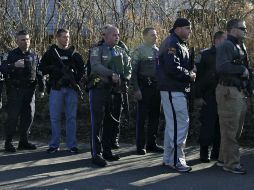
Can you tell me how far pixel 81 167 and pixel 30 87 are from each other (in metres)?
1.99

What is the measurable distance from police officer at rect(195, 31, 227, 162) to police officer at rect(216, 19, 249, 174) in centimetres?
46

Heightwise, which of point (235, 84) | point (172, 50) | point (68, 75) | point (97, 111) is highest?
point (172, 50)

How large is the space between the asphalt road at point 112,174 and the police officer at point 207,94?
36 cm

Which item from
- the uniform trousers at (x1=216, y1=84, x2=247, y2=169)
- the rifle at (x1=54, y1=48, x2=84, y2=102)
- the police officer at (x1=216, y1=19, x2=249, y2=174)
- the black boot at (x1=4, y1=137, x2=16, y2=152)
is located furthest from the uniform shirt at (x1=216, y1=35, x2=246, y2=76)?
the black boot at (x1=4, y1=137, x2=16, y2=152)

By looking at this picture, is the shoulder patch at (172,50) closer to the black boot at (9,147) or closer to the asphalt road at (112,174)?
the asphalt road at (112,174)

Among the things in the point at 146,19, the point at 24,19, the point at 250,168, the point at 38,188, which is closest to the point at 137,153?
the point at 250,168

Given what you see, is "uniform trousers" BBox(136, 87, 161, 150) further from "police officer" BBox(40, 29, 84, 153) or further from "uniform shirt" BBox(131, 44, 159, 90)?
"police officer" BBox(40, 29, 84, 153)

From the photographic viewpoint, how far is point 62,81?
882 cm

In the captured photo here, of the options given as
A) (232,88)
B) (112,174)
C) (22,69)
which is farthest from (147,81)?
(22,69)

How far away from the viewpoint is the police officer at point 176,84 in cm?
738

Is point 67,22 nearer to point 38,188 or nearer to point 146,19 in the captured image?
→ point 146,19

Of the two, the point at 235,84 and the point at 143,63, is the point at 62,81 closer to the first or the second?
the point at 143,63

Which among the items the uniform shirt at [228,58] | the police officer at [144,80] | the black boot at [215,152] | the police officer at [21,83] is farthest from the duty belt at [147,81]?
the police officer at [21,83]

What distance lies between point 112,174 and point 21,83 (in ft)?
8.36
